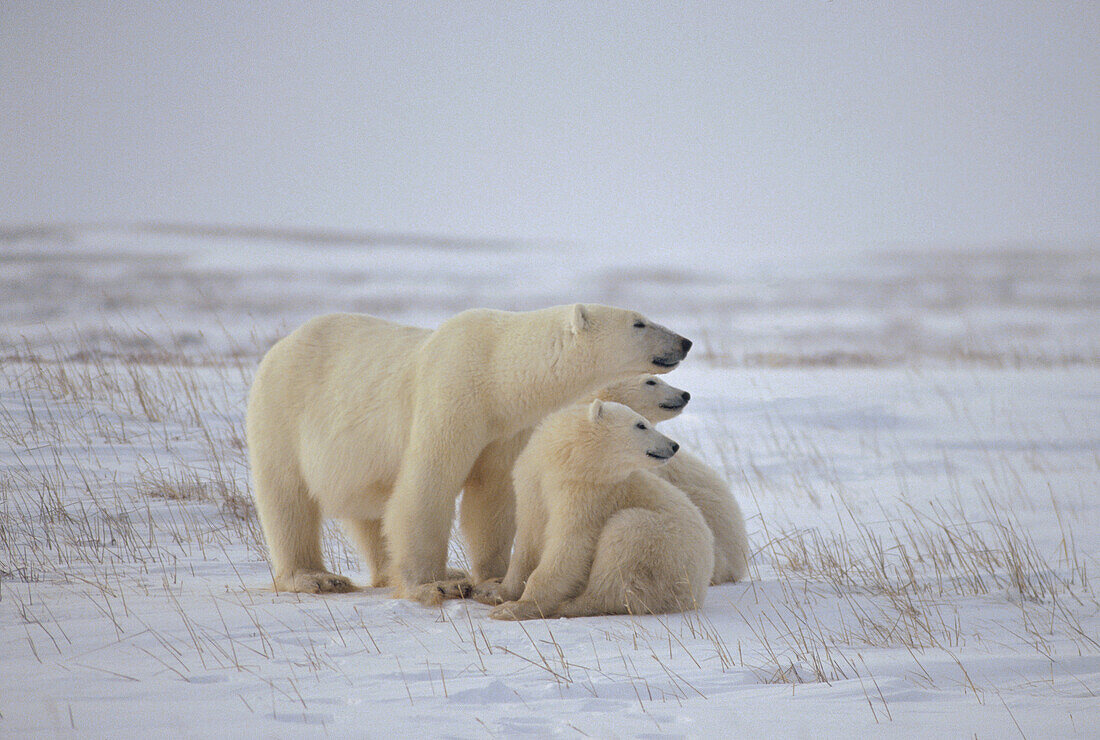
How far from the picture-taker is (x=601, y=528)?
4922mm

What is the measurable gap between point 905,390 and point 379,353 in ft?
32.8

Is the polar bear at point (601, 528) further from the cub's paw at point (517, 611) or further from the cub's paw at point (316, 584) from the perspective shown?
the cub's paw at point (316, 584)

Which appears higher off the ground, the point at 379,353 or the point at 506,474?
the point at 379,353

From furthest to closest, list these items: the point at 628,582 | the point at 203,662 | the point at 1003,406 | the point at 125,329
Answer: the point at 1003,406 → the point at 125,329 → the point at 628,582 → the point at 203,662

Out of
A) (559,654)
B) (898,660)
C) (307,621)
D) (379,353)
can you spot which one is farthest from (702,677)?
(379,353)

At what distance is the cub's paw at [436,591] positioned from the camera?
4.91m

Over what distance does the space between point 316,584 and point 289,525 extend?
44 cm

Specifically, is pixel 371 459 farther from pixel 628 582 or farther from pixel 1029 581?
pixel 1029 581

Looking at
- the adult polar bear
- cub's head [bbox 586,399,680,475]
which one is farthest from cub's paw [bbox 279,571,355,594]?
cub's head [bbox 586,399,680,475]

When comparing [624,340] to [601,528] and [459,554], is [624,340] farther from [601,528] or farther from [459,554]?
[459,554]

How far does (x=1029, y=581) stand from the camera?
548cm

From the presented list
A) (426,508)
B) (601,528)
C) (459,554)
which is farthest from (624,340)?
(459,554)

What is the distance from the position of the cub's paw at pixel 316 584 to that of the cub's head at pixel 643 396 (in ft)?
5.92

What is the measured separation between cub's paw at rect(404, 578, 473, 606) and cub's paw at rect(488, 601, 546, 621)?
347mm
